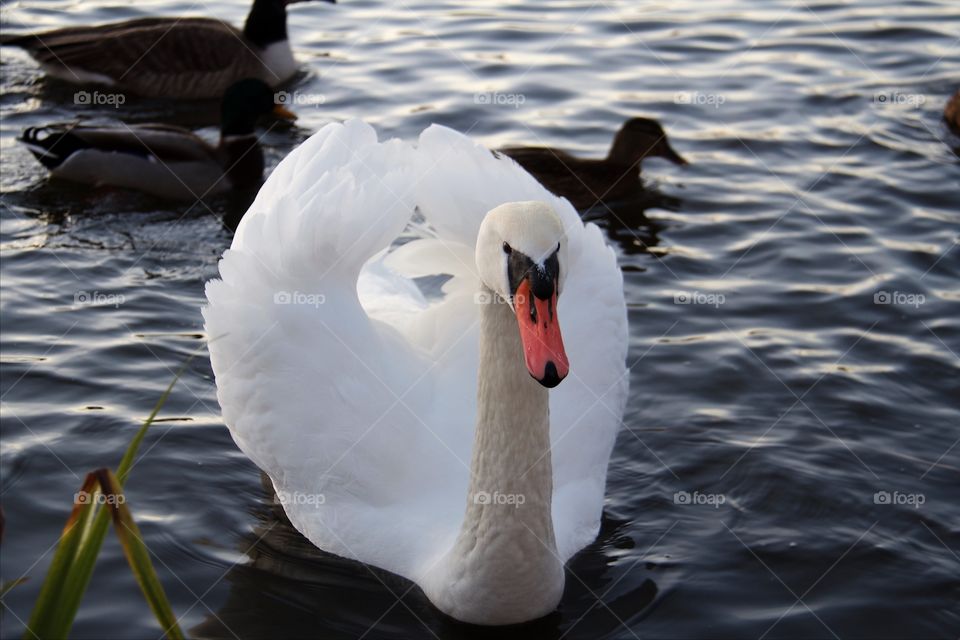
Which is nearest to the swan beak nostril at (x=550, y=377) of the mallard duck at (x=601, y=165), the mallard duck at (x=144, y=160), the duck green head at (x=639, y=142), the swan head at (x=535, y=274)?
the swan head at (x=535, y=274)

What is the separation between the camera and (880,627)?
529 cm

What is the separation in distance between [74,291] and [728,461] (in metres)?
3.94

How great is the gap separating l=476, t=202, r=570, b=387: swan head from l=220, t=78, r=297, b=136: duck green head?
614 cm

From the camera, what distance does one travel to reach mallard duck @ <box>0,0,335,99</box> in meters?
11.3

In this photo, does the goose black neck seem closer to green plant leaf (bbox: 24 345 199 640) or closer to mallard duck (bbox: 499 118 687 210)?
mallard duck (bbox: 499 118 687 210)

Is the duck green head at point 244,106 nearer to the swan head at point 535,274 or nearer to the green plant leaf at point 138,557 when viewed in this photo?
the swan head at point 535,274

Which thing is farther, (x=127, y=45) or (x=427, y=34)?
(x=427, y=34)

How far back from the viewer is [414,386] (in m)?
5.49

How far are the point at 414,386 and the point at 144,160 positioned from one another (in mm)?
4613

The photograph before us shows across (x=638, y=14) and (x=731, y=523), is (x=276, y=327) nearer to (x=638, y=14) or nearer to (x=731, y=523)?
(x=731, y=523)

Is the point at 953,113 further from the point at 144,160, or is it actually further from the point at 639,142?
A: the point at 144,160

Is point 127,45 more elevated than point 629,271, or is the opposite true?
point 127,45

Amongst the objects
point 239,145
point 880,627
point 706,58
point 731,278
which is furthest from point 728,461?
point 706,58

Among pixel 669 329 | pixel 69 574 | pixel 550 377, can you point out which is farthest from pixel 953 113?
pixel 69 574
